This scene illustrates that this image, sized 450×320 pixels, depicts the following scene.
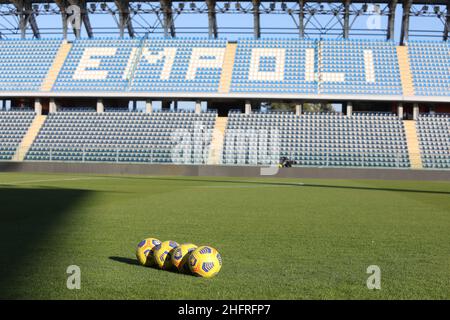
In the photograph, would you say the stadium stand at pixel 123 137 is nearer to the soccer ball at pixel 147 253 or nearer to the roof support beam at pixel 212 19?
the roof support beam at pixel 212 19

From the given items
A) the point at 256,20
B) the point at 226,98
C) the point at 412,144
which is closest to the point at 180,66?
the point at 226,98

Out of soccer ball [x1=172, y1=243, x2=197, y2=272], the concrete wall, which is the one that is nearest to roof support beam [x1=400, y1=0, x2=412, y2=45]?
the concrete wall

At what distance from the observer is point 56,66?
48.2m

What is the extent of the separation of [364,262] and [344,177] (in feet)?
99.3

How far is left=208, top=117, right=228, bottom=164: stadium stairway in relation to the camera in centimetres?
3978

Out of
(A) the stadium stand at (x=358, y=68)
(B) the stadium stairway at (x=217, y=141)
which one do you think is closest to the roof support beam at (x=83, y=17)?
(B) the stadium stairway at (x=217, y=141)

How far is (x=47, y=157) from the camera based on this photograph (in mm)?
40781

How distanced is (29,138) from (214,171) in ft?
47.1

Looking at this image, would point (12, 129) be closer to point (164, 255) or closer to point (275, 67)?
point (275, 67)

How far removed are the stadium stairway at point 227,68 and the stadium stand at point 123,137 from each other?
218cm

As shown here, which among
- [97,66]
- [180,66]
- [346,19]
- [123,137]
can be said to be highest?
[346,19]

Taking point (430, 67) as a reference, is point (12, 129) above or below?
below
